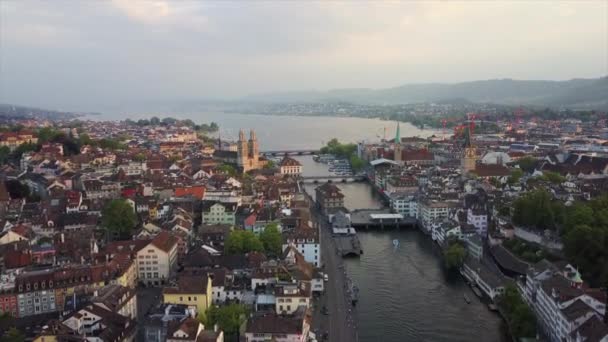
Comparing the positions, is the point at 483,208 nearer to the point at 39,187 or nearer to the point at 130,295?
the point at 130,295

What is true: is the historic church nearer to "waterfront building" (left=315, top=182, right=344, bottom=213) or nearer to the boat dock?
"waterfront building" (left=315, top=182, right=344, bottom=213)

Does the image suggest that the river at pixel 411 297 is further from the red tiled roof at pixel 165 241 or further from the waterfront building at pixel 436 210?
the red tiled roof at pixel 165 241

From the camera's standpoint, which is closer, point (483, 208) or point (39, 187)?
point (483, 208)

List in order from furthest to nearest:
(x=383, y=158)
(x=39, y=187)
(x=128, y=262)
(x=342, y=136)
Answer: (x=342, y=136), (x=383, y=158), (x=39, y=187), (x=128, y=262)

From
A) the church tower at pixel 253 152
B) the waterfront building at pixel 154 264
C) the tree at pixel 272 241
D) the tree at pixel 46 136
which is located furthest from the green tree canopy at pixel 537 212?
the tree at pixel 46 136

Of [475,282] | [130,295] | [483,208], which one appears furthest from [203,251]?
[483,208]
